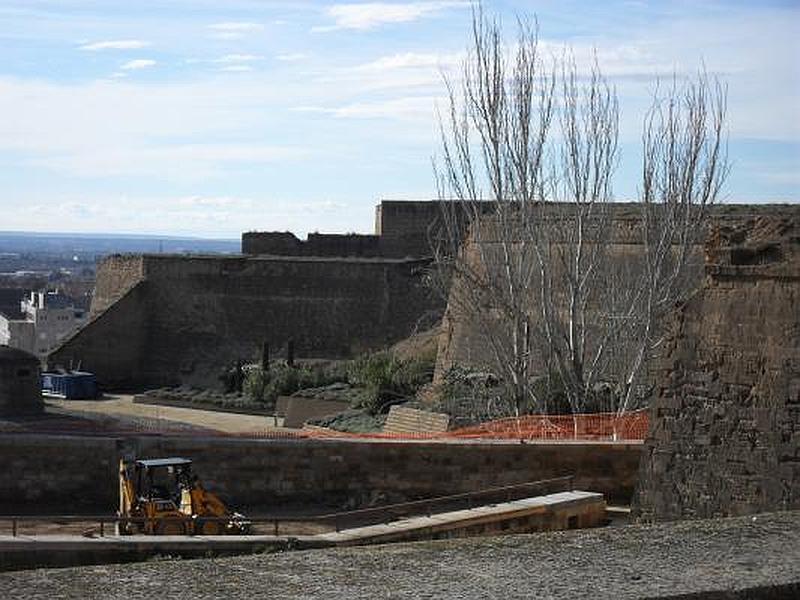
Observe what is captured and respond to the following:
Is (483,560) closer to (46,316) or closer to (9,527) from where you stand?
(9,527)

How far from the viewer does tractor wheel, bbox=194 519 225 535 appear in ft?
40.0

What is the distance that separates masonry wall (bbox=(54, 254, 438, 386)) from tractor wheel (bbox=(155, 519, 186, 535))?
70.5 ft

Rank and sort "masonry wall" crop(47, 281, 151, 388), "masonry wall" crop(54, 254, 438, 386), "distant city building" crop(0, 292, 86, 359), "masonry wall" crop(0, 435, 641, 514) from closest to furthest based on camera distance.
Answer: "masonry wall" crop(0, 435, 641, 514), "masonry wall" crop(54, 254, 438, 386), "masonry wall" crop(47, 281, 151, 388), "distant city building" crop(0, 292, 86, 359)

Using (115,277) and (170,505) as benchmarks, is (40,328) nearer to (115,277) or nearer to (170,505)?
(115,277)

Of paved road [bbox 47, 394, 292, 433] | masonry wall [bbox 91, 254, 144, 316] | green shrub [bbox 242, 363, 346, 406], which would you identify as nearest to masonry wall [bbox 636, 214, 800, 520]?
paved road [bbox 47, 394, 292, 433]

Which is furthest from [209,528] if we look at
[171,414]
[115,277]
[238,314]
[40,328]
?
[40,328]

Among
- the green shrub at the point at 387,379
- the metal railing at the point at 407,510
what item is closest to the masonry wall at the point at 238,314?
the green shrub at the point at 387,379

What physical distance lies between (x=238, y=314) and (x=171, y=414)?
7.16m

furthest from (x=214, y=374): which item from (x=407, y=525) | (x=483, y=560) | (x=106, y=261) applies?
(x=483, y=560)

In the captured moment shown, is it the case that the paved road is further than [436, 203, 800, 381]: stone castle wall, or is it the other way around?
the paved road

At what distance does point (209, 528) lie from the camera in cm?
1228

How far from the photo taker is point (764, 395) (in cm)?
1029

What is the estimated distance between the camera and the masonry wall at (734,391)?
1014 cm

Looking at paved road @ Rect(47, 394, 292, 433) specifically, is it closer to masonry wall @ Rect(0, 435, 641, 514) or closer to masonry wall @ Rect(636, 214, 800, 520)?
masonry wall @ Rect(0, 435, 641, 514)
